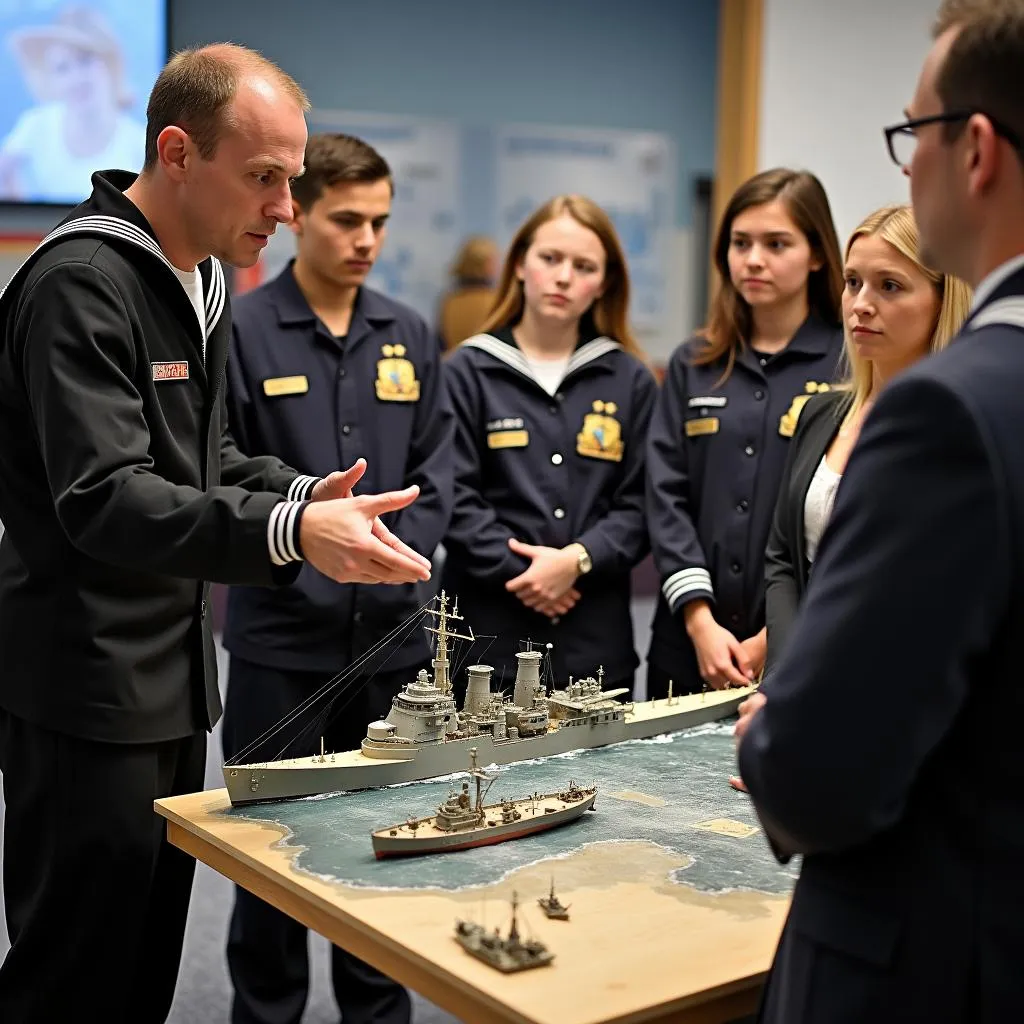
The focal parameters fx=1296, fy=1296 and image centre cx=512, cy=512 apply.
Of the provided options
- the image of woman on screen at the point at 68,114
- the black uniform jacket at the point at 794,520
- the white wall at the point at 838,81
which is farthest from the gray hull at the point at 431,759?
the image of woman on screen at the point at 68,114

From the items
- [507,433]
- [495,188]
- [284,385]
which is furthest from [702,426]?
[495,188]

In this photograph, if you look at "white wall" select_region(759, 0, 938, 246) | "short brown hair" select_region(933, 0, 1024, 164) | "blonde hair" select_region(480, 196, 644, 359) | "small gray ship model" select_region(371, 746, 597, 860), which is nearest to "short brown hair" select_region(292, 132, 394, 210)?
"blonde hair" select_region(480, 196, 644, 359)

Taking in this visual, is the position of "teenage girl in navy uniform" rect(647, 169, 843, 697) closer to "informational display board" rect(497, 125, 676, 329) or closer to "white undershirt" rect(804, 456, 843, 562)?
"white undershirt" rect(804, 456, 843, 562)

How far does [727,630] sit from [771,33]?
331 centimetres

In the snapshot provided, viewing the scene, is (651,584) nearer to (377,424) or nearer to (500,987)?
(377,424)

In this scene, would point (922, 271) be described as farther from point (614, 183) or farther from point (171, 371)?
point (614, 183)

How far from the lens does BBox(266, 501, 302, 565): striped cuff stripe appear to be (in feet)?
6.60

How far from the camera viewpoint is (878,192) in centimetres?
580

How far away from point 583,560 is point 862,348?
974 mm

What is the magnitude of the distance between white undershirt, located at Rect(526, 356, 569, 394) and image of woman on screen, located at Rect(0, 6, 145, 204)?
3.56 m

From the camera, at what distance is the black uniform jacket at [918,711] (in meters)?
1.20

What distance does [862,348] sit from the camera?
279 centimetres

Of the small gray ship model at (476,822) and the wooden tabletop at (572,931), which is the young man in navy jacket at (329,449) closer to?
the small gray ship model at (476,822)

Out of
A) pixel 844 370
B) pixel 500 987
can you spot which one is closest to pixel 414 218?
pixel 844 370
